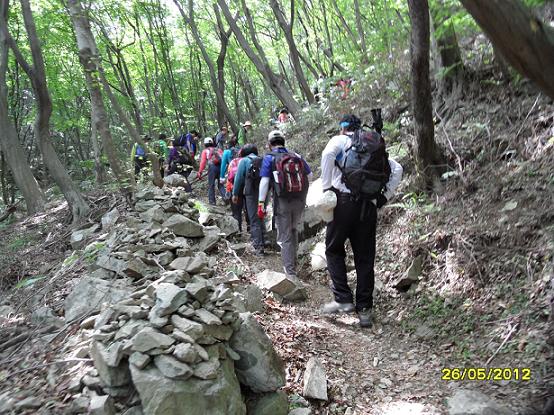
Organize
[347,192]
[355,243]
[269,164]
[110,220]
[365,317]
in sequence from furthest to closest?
[110,220] → [269,164] → [355,243] → [365,317] → [347,192]

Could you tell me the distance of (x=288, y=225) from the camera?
20.4ft

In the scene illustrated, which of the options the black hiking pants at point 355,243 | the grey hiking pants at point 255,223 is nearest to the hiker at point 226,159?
the grey hiking pants at point 255,223

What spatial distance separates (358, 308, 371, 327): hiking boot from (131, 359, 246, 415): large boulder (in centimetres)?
225

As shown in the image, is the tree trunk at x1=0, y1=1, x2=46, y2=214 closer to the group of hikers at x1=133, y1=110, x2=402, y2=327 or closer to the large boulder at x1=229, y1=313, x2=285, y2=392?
the group of hikers at x1=133, y1=110, x2=402, y2=327

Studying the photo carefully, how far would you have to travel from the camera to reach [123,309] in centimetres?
339

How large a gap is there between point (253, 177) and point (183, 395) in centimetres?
532

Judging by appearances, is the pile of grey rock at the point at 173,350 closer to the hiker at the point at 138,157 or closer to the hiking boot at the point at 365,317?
the hiking boot at the point at 365,317

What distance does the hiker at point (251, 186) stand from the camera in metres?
7.68

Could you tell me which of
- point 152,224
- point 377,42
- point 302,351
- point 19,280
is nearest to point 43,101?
point 19,280

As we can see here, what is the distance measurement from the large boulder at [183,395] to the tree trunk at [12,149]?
469 inches

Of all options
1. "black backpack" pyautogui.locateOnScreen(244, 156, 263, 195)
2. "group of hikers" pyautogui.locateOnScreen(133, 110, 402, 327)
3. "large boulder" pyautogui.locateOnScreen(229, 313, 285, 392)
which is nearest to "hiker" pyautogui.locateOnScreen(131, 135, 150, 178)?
"black backpack" pyautogui.locateOnScreen(244, 156, 263, 195)

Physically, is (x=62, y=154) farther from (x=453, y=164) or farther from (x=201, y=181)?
(x=453, y=164)

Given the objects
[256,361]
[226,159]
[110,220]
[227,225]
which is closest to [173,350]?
[256,361]

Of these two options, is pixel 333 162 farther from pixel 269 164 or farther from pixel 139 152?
pixel 139 152
